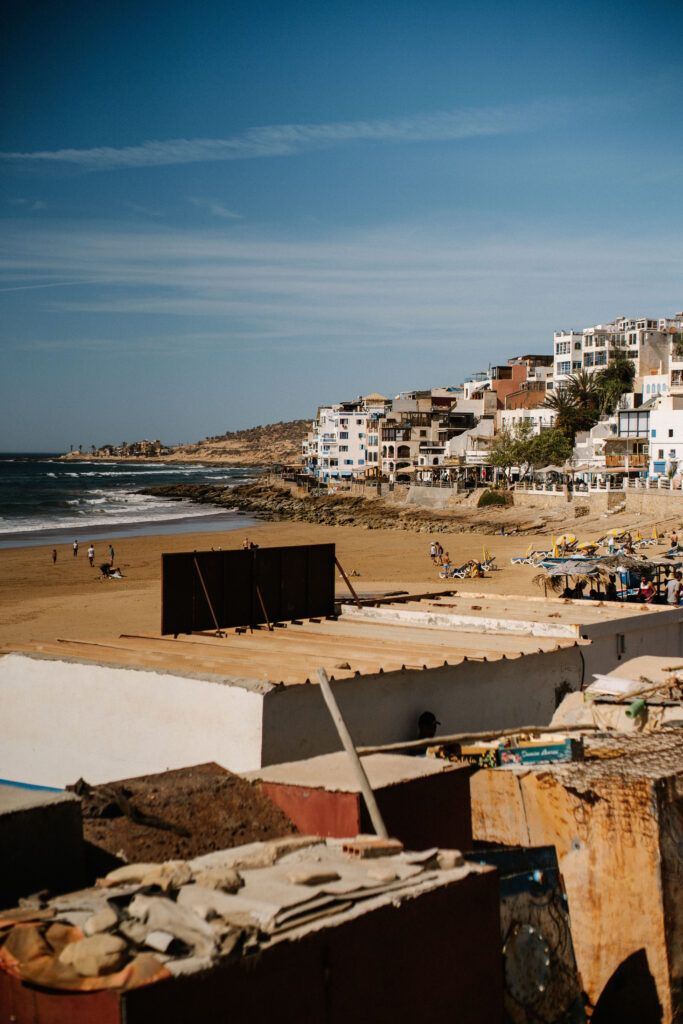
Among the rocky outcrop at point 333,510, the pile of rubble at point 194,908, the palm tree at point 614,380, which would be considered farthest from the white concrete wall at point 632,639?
the palm tree at point 614,380

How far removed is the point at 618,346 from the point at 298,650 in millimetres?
96368

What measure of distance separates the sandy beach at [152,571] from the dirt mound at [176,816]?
20.5 metres

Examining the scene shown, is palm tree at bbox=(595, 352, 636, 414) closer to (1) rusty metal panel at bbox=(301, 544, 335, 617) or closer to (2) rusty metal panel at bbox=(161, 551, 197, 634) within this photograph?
(1) rusty metal panel at bbox=(301, 544, 335, 617)

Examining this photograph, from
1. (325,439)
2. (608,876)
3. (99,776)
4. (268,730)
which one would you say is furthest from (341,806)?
(325,439)

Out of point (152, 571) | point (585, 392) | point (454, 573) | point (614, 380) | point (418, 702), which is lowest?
point (152, 571)

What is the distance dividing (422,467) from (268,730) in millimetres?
86822

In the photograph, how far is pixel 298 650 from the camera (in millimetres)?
13641

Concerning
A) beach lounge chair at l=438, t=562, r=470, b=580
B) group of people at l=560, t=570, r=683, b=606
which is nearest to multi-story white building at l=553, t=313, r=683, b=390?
beach lounge chair at l=438, t=562, r=470, b=580

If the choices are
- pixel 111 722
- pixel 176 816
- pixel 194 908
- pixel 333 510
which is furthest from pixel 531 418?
pixel 194 908

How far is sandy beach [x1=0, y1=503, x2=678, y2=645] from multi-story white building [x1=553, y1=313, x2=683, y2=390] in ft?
144

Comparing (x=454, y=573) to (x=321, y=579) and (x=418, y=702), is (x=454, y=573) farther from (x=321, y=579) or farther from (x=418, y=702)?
(x=418, y=702)

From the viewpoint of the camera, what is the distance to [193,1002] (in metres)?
4.24

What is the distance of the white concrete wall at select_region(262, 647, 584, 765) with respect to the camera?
36.5ft

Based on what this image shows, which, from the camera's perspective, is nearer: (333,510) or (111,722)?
(111,722)
